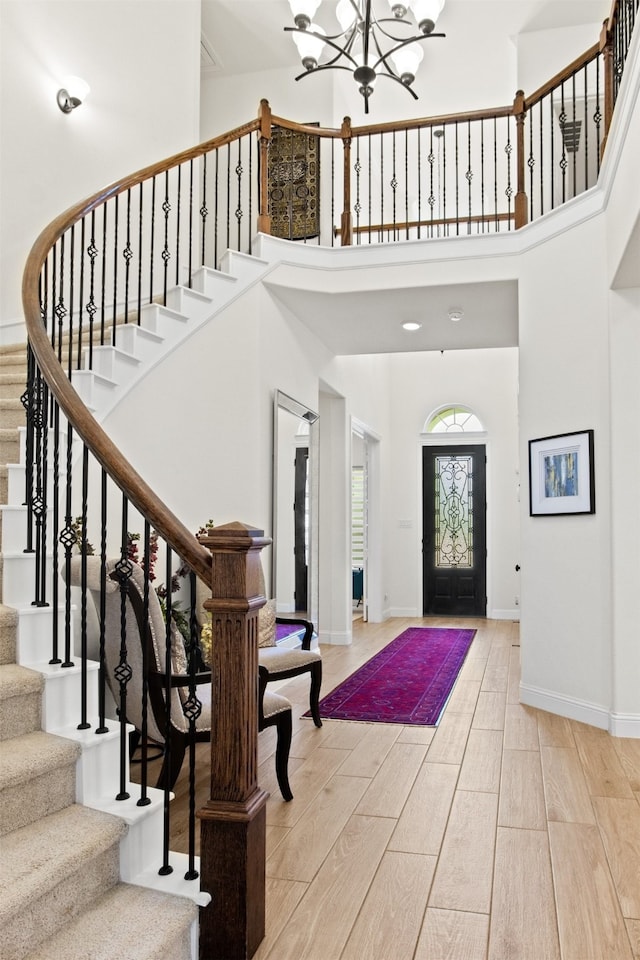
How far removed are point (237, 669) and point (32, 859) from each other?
0.66 meters

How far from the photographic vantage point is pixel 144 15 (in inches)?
244

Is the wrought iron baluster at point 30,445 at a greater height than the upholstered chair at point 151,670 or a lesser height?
greater

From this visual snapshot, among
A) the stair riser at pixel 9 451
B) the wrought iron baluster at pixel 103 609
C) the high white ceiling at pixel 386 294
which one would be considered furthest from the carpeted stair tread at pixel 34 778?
the high white ceiling at pixel 386 294

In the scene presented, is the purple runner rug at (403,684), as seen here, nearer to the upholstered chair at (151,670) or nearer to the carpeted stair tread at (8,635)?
the upholstered chair at (151,670)

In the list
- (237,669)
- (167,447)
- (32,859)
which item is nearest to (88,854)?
(32,859)

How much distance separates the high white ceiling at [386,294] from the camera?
5574 mm

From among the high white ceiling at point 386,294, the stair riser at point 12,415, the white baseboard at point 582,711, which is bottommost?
→ the white baseboard at point 582,711

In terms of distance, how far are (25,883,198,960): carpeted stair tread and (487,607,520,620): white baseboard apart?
796 cm

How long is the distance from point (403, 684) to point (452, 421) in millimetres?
5055

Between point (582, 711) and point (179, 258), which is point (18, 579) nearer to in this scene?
point (582, 711)

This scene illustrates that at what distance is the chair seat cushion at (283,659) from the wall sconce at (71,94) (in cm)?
454

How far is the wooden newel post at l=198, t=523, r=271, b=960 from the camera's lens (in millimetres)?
1922

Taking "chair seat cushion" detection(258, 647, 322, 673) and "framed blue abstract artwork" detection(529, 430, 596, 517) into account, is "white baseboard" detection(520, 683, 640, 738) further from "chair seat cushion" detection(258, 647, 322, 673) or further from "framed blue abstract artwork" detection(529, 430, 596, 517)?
"chair seat cushion" detection(258, 647, 322, 673)

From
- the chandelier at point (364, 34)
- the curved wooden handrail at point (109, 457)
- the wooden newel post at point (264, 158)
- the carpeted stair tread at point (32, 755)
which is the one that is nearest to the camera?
the carpeted stair tread at point (32, 755)
